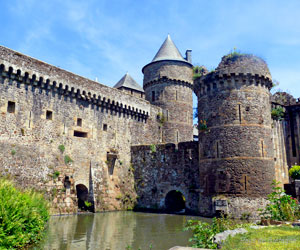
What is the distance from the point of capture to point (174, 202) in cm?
2172

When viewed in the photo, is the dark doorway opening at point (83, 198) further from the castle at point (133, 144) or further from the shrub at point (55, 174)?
the shrub at point (55, 174)

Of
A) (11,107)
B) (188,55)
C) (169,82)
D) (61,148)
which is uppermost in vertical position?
(188,55)

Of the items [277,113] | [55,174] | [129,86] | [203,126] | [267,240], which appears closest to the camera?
[267,240]

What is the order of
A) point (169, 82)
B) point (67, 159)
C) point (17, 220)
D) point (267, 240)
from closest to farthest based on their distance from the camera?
point (267, 240) < point (17, 220) < point (67, 159) < point (169, 82)

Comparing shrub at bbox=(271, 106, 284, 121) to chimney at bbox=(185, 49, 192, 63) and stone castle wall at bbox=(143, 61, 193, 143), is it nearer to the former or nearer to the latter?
stone castle wall at bbox=(143, 61, 193, 143)

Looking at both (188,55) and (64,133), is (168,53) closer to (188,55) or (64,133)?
(188,55)

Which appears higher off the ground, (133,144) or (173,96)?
(173,96)

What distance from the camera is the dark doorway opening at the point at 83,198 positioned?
1897 centimetres

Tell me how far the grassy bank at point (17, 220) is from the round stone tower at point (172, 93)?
16.9 m

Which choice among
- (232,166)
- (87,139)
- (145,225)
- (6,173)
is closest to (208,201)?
(232,166)

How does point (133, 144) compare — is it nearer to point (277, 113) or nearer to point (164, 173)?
point (164, 173)

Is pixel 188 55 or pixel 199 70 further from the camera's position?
pixel 188 55

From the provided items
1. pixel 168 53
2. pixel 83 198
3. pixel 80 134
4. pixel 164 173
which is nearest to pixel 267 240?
pixel 164 173

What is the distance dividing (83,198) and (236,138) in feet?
34.9
